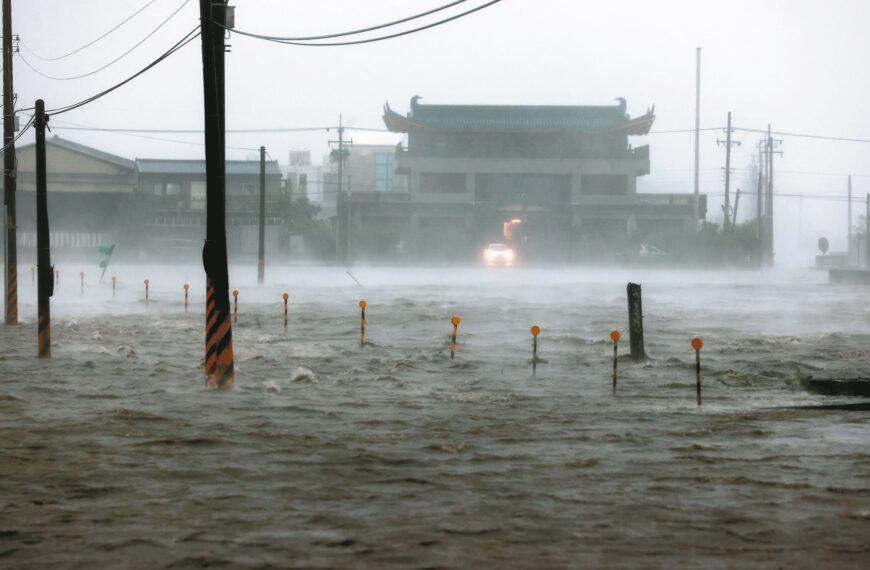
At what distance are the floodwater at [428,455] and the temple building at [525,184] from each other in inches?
1924

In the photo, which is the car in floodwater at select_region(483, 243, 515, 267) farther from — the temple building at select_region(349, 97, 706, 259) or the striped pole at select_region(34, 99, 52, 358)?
the striped pole at select_region(34, 99, 52, 358)

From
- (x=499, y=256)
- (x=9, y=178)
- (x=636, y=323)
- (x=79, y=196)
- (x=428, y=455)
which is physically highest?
(x=79, y=196)

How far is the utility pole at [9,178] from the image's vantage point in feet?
80.0

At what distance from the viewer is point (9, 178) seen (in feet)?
82.1

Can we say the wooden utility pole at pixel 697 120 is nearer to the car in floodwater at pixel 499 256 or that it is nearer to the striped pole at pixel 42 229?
the car in floodwater at pixel 499 256

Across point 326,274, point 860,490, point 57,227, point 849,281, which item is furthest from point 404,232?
point 860,490

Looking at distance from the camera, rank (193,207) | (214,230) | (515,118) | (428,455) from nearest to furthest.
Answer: (428,455), (214,230), (193,207), (515,118)

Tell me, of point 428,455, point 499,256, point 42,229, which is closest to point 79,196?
point 499,256

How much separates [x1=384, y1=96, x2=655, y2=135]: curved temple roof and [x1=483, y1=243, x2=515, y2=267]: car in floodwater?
1269cm

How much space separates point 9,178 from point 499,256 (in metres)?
42.9

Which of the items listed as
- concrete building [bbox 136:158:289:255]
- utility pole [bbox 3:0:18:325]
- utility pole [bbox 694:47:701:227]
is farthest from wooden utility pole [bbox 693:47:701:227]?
utility pole [bbox 3:0:18:325]

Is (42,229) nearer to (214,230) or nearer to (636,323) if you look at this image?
(214,230)

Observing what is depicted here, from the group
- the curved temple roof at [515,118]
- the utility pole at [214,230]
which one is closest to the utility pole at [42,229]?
the utility pole at [214,230]

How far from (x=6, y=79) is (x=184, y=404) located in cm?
1663
